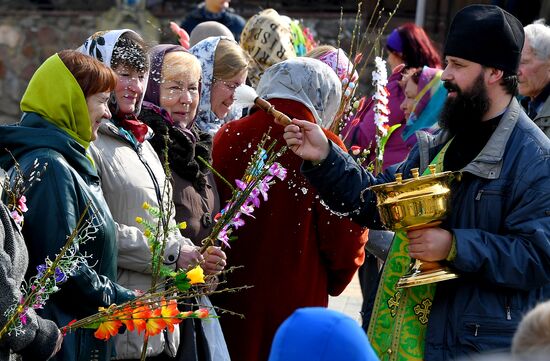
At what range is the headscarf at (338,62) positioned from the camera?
6.24 meters

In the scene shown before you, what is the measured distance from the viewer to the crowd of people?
4242 millimetres

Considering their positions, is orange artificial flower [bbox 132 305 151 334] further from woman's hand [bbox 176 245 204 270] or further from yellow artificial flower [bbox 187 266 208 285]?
woman's hand [bbox 176 245 204 270]

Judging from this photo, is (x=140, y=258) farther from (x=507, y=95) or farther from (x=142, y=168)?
(x=507, y=95)

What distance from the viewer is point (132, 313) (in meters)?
4.13

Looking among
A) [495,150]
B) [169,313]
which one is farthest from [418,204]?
[169,313]

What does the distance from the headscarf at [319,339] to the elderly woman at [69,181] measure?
176 cm

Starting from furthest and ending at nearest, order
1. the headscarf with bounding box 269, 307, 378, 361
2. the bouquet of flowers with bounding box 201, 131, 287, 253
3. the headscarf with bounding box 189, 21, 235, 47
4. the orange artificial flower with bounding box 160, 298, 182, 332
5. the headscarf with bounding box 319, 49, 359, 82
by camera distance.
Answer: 1. the headscarf with bounding box 189, 21, 235, 47
2. the headscarf with bounding box 319, 49, 359, 82
3. the bouquet of flowers with bounding box 201, 131, 287, 253
4. the orange artificial flower with bounding box 160, 298, 182, 332
5. the headscarf with bounding box 269, 307, 378, 361

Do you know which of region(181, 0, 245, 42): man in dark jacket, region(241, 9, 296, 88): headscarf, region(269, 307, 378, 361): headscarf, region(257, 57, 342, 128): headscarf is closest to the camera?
region(269, 307, 378, 361): headscarf

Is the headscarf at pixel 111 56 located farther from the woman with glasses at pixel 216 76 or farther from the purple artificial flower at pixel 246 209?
the woman with glasses at pixel 216 76

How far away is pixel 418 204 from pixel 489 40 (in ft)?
2.17

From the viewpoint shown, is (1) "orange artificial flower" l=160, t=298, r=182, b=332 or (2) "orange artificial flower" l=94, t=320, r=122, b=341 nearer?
(2) "orange artificial flower" l=94, t=320, r=122, b=341

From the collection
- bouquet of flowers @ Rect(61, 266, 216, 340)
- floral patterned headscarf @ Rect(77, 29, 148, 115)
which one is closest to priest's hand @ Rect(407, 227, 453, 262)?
bouquet of flowers @ Rect(61, 266, 216, 340)

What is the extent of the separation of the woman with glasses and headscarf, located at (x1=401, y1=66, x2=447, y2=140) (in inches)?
62.6

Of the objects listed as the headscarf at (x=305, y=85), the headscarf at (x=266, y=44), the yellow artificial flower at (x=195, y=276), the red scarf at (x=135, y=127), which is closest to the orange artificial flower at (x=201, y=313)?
the yellow artificial flower at (x=195, y=276)
